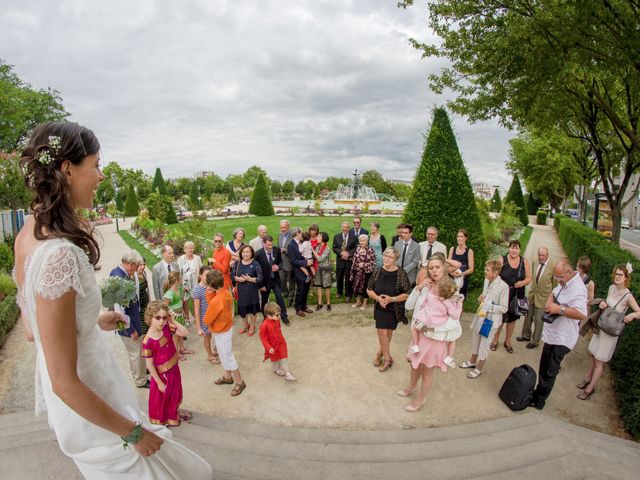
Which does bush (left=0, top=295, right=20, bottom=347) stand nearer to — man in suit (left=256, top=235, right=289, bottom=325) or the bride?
man in suit (left=256, top=235, right=289, bottom=325)

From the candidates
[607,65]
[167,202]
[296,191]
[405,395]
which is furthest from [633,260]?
[296,191]

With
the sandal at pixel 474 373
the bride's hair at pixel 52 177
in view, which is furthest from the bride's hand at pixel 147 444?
the sandal at pixel 474 373

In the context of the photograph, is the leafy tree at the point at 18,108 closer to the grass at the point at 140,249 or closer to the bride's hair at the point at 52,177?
the grass at the point at 140,249

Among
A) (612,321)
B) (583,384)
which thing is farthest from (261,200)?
(612,321)

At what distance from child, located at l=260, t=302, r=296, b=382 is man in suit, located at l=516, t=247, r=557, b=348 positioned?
4819 millimetres

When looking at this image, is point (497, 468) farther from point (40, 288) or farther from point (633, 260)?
point (633, 260)

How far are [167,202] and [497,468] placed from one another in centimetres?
3039

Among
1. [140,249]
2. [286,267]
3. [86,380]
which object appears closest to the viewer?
[86,380]

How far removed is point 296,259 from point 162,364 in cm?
447

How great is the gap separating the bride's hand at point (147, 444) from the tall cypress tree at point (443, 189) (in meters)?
8.79

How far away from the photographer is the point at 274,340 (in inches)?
215

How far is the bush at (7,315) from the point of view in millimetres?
7081

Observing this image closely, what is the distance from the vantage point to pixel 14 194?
621 inches

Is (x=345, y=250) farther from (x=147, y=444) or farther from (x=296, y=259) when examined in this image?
(x=147, y=444)
